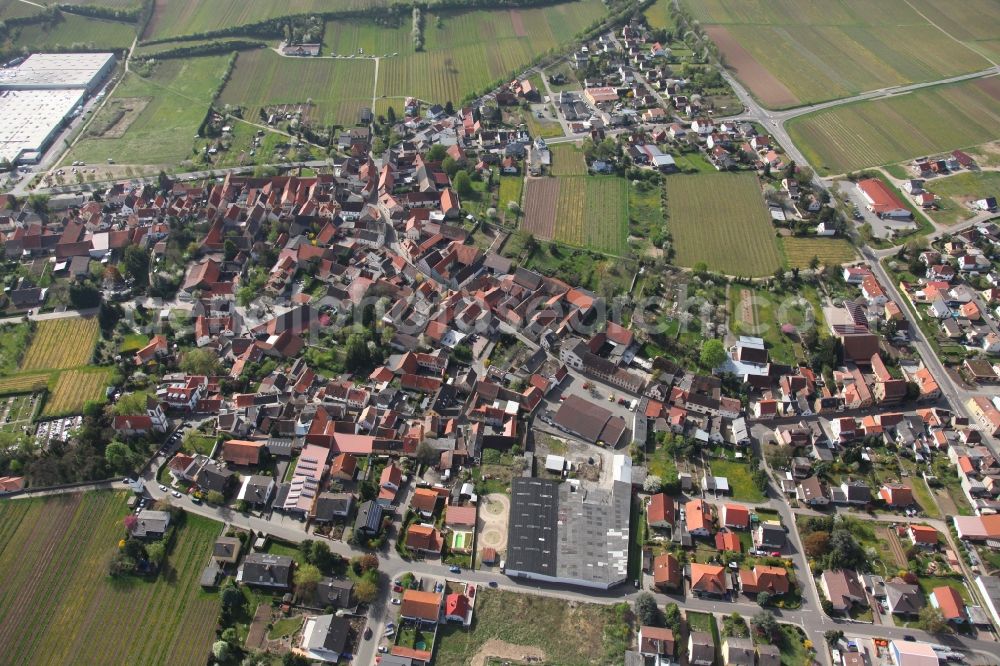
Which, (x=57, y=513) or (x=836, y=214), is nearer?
(x=57, y=513)

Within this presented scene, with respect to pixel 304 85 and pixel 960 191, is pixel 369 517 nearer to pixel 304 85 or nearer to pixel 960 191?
pixel 304 85

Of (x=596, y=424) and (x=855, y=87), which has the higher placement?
(x=855, y=87)

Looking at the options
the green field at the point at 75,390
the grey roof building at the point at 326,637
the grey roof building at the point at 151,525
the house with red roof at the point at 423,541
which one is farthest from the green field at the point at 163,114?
the grey roof building at the point at 326,637

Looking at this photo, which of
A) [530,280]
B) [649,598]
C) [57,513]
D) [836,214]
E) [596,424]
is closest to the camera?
[649,598]

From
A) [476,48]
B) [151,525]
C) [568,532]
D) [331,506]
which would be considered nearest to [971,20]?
[476,48]

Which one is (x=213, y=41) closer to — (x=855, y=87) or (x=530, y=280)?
(x=530, y=280)

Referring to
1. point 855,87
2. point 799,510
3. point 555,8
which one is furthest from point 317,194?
point 855,87

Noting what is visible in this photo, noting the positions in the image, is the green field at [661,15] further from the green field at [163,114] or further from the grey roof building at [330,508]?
the grey roof building at [330,508]
